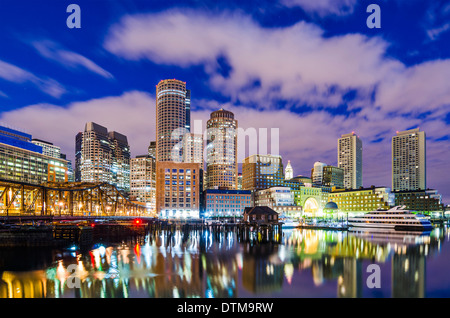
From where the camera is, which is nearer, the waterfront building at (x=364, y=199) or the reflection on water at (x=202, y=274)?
the reflection on water at (x=202, y=274)

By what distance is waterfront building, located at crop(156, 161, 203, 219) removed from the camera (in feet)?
457

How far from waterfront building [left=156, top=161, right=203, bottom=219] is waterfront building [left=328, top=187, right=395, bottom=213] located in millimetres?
87222

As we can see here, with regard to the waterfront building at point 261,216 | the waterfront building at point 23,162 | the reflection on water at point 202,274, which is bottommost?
the waterfront building at point 261,216

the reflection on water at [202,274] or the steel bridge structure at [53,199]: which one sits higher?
the steel bridge structure at [53,199]

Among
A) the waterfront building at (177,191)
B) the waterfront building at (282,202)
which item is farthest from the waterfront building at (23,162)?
the waterfront building at (282,202)

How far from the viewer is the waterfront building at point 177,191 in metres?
139

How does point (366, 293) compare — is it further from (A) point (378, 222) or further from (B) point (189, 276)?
(A) point (378, 222)

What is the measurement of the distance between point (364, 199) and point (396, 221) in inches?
3217

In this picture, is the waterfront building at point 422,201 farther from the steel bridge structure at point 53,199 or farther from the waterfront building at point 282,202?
the steel bridge structure at point 53,199

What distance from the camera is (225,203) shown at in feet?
527

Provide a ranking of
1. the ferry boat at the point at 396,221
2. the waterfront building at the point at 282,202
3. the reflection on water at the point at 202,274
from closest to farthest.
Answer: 1. the reflection on water at the point at 202,274
2. the ferry boat at the point at 396,221
3. the waterfront building at the point at 282,202

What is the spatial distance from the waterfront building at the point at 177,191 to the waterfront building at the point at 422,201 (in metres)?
136

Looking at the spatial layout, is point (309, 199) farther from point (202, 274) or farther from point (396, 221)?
point (202, 274)
